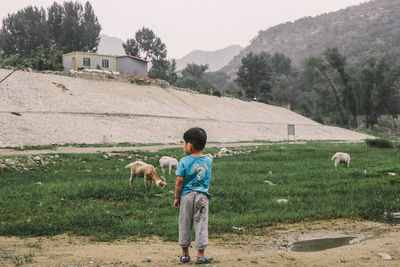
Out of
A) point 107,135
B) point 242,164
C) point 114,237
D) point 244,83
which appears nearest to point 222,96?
point 244,83

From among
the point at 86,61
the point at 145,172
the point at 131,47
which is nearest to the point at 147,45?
the point at 131,47

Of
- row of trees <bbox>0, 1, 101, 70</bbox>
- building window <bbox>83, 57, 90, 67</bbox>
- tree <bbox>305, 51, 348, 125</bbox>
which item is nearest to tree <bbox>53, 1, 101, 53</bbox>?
row of trees <bbox>0, 1, 101, 70</bbox>

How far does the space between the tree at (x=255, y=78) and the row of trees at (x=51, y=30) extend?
1562 inches

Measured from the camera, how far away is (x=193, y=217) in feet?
17.6

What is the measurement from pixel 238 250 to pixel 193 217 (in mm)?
1354

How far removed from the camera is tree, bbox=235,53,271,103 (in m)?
91.1

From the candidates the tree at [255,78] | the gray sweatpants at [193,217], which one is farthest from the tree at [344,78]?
the gray sweatpants at [193,217]

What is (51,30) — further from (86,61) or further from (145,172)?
(145,172)

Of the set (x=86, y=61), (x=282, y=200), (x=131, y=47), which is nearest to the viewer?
(x=282, y=200)

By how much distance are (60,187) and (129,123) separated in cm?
3163

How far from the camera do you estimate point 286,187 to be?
38.0ft

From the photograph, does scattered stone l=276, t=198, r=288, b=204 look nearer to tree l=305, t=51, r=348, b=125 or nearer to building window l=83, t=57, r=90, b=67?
building window l=83, t=57, r=90, b=67

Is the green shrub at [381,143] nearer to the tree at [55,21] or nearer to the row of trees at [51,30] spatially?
the row of trees at [51,30]

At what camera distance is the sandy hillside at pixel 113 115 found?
33844mm
